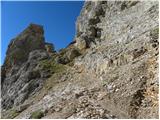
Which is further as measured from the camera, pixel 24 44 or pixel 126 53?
pixel 24 44

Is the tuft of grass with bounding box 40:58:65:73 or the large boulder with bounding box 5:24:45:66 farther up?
the large boulder with bounding box 5:24:45:66

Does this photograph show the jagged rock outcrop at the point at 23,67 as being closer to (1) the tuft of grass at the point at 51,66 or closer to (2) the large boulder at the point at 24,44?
(2) the large boulder at the point at 24,44

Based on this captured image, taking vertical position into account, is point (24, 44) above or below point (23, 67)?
above

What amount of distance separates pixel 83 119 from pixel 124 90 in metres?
3.96

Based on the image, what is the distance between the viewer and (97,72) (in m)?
28.9

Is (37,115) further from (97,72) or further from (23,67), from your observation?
(23,67)

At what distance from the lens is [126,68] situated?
24250mm

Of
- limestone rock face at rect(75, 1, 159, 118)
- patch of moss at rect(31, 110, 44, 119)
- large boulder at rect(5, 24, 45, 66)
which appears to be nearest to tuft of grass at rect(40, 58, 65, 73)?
limestone rock face at rect(75, 1, 159, 118)

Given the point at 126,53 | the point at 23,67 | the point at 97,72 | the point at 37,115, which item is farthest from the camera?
the point at 23,67

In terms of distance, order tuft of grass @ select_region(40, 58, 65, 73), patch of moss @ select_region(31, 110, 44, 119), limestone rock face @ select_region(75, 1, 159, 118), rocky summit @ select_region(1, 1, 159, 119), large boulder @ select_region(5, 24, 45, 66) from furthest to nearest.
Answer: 1. large boulder @ select_region(5, 24, 45, 66)
2. tuft of grass @ select_region(40, 58, 65, 73)
3. patch of moss @ select_region(31, 110, 44, 119)
4. rocky summit @ select_region(1, 1, 159, 119)
5. limestone rock face @ select_region(75, 1, 159, 118)

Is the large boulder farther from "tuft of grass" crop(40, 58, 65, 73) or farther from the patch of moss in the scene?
the patch of moss

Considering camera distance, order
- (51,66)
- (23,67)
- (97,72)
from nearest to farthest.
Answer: (97,72) → (51,66) → (23,67)

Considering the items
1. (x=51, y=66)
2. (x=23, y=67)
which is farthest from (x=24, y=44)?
(x=51, y=66)

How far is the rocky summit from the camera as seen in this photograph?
20.4m
